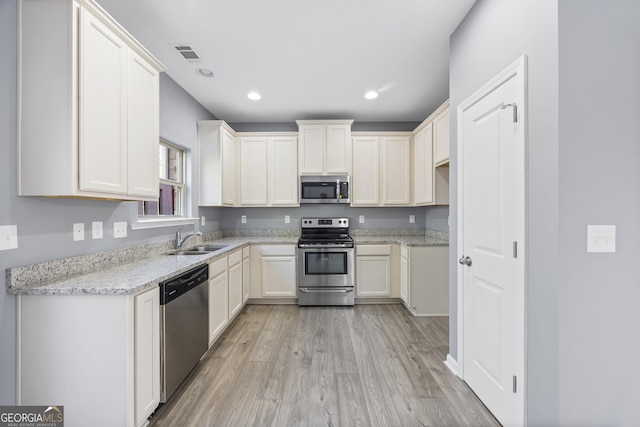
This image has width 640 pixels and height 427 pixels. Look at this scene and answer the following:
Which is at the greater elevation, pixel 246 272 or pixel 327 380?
pixel 246 272

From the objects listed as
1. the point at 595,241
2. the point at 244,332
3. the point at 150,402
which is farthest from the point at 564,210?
the point at 244,332

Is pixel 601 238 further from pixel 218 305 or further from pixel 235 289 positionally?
pixel 235 289

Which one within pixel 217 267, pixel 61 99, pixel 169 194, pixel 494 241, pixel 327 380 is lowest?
pixel 327 380

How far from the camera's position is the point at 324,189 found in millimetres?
4352

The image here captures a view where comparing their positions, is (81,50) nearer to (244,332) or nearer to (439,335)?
(244,332)

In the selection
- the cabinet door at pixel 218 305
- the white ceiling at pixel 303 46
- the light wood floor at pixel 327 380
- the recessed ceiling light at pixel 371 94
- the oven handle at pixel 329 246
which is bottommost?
the light wood floor at pixel 327 380

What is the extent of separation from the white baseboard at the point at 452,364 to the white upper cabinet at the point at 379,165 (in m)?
2.40

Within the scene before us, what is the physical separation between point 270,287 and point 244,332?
0.94m

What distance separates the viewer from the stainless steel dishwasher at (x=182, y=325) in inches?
73.5

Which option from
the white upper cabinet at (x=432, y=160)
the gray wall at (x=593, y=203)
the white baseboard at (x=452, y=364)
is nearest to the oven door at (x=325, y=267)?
the white upper cabinet at (x=432, y=160)

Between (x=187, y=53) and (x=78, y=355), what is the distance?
2.44 m

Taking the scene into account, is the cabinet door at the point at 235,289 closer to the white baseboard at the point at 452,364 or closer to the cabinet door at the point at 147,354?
the cabinet door at the point at 147,354

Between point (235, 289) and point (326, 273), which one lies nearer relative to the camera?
point (235, 289)

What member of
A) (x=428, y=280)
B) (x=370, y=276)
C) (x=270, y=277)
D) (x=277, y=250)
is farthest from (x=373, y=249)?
(x=270, y=277)
